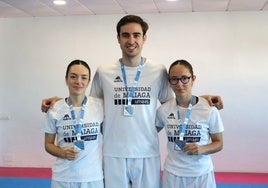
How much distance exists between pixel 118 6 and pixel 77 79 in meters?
3.33

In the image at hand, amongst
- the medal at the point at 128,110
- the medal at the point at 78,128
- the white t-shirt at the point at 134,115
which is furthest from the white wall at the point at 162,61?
the medal at the point at 78,128

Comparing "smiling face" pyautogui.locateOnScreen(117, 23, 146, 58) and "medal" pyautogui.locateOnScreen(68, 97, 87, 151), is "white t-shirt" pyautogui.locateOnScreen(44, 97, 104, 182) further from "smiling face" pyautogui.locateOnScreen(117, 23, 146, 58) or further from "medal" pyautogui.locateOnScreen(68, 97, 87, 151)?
"smiling face" pyautogui.locateOnScreen(117, 23, 146, 58)

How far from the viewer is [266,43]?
5.76 meters

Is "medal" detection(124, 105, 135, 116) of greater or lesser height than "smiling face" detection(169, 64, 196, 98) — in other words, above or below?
below

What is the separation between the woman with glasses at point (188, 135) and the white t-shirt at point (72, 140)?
549mm

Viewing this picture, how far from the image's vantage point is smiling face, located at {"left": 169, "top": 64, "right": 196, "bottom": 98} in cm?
241

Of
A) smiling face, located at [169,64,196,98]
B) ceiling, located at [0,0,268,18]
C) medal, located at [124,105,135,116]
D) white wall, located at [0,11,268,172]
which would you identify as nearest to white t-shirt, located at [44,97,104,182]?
medal, located at [124,105,135,116]

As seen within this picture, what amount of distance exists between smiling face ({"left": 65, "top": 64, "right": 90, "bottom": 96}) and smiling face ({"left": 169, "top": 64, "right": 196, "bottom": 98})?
0.68m

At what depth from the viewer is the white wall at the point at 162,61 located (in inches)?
229

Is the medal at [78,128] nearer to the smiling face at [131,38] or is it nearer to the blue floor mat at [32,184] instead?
the smiling face at [131,38]

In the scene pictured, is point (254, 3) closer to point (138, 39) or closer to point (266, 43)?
point (266, 43)

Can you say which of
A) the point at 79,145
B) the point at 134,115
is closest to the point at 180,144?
the point at 134,115

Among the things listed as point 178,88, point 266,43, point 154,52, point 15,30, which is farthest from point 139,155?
point 15,30

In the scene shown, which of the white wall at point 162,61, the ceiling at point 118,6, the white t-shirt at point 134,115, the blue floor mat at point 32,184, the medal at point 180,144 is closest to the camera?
the medal at point 180,144
